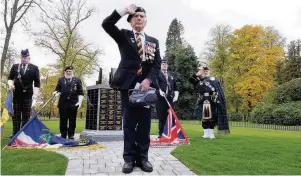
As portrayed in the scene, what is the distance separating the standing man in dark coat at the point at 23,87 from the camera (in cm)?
799

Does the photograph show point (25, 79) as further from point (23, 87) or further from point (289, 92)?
point (289, 92)

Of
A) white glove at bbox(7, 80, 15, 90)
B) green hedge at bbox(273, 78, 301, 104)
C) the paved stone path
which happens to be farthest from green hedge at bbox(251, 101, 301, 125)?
white glove at bbox(7, 80, 15, 90)

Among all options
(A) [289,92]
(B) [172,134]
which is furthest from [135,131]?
(A) [289,92]

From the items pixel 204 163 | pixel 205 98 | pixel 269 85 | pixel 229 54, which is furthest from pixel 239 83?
pixel 204 163

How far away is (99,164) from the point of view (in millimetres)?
4883

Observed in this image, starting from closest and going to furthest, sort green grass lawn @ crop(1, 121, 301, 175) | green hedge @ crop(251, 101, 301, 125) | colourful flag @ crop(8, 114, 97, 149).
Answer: green grass lawn @ crop(1, 121, 301, 175)
colourful flag @ crop(8, 114, 97, 149)
green hedge @ crop(251, 101, 301, 125)

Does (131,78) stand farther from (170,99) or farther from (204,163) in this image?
(170,99)

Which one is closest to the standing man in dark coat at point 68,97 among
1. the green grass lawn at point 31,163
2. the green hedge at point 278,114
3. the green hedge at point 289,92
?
the green grass lawn at point 31,163

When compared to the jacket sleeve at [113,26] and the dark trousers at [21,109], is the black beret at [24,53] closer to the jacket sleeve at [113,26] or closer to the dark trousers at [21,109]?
the dark trousers at [21,109]

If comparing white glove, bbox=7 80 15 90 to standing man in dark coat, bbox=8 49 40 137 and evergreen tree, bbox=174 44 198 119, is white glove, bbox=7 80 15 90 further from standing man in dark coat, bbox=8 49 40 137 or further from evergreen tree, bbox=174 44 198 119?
evergreen tree, bbox=174 44 198 119

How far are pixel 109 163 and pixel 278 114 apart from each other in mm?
21183

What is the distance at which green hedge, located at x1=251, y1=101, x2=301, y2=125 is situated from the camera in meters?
22.3

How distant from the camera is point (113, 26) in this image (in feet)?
13.5

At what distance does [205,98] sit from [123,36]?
5.72 metres
